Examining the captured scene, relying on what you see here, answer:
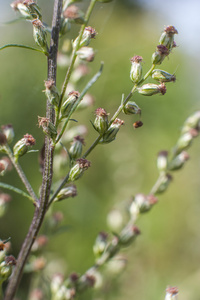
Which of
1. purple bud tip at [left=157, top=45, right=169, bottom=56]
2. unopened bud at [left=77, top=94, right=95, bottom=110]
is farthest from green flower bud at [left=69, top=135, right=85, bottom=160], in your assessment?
unopened bud at [left=77, top=94, right=95, bottom=110]

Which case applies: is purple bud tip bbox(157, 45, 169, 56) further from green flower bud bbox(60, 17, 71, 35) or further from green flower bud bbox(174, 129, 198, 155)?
green flower bud bbox(174, 129, 198, 155)

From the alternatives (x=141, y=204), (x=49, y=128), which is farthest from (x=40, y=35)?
(x=141, y=204)

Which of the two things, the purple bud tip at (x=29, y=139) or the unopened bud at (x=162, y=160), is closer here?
the purple bud tip at (x=29, y=139)

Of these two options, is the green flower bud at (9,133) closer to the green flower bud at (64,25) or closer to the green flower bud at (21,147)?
the green flower bud at (21,147)

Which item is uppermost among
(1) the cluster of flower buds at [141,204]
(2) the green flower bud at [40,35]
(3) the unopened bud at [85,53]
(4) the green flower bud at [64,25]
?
(4) the green flower bud at [64,25]

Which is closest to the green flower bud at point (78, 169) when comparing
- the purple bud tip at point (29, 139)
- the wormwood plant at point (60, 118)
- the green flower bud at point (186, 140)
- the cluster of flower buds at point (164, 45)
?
the wormwood plant at point (60, 118)

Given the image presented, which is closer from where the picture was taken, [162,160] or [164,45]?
[164,45]

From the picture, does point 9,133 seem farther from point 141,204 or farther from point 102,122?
point 141,204
